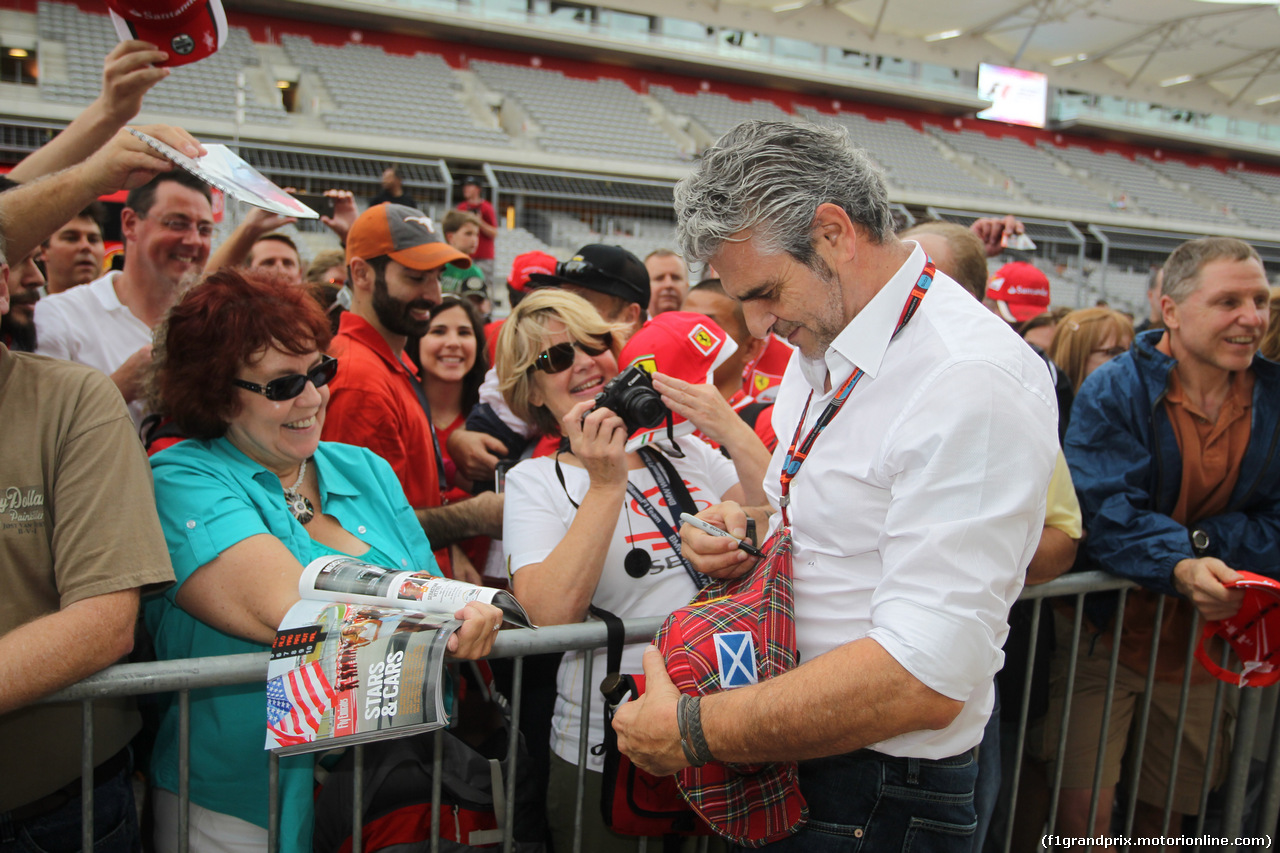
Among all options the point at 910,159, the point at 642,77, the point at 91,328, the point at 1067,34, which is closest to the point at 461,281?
the point at 91,328

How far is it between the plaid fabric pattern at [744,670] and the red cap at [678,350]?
0.74 meters

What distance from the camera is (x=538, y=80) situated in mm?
20219

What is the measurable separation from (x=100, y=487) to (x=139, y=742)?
806 millimetres

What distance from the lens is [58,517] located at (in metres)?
1.43

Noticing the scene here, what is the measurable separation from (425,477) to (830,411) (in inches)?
64.4

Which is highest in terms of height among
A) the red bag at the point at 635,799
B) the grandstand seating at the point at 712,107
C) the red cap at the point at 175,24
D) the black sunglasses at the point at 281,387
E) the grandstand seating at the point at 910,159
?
the grandstand seating at the point at 712,107

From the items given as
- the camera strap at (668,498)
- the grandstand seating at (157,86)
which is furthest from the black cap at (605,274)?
the grandstand seating at (157,86)

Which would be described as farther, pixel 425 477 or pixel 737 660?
pixel 425 477

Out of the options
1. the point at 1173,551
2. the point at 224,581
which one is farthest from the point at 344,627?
the point at 1173,551

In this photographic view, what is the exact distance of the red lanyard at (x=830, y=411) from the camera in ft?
4.22

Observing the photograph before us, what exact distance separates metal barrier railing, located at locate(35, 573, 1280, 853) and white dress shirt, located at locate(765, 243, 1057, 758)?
0.59m

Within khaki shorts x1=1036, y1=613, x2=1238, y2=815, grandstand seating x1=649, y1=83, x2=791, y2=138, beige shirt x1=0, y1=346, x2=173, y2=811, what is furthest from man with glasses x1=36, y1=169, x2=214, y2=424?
grandstand seating x1=649, y1=83, x2=791, y2=138

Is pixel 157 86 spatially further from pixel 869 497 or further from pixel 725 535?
pixel 869 497

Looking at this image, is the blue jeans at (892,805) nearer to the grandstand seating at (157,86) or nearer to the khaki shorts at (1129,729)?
the khaki shorts at (1129,729)
